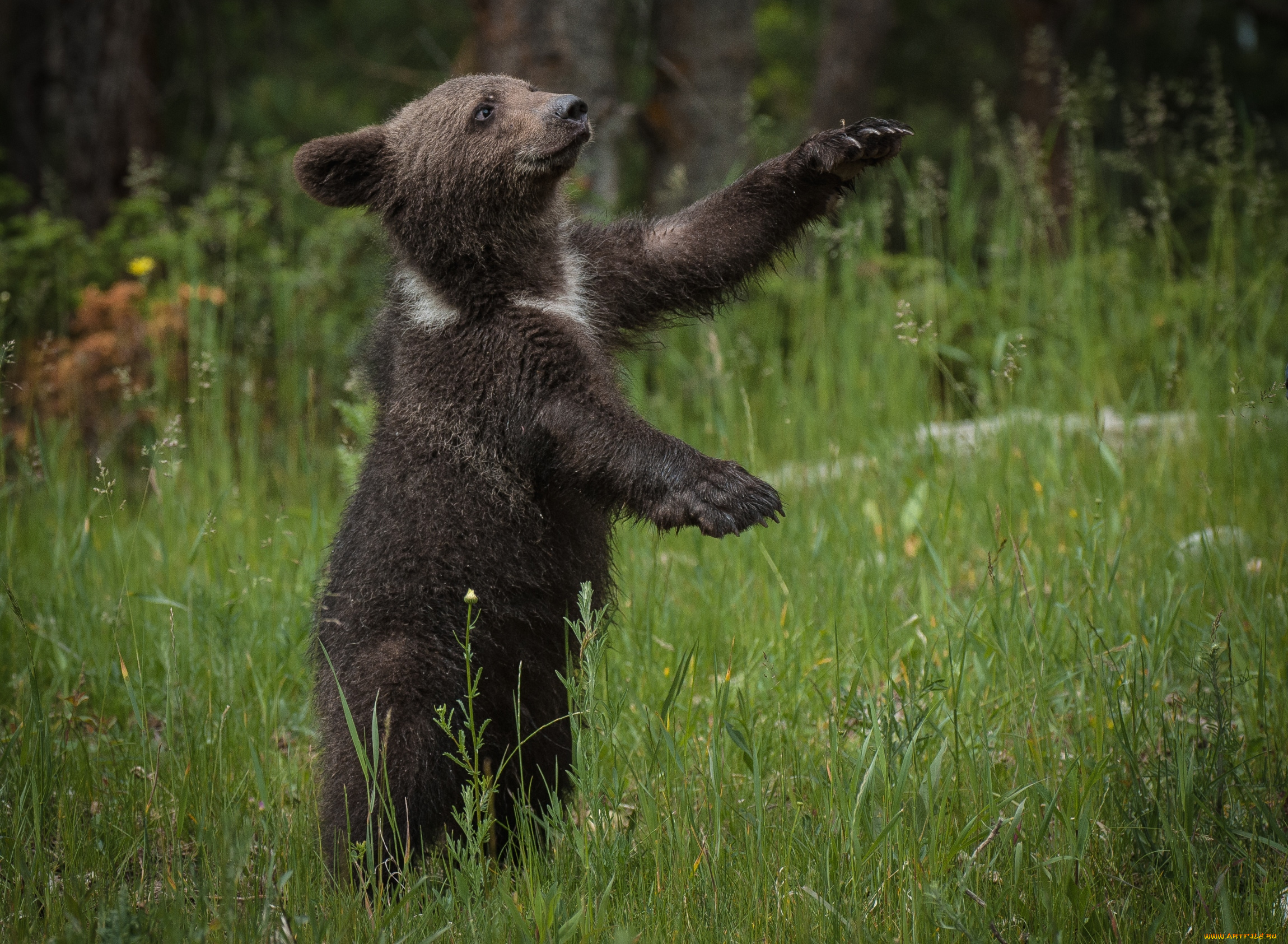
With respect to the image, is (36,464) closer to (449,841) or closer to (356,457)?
(356,457)

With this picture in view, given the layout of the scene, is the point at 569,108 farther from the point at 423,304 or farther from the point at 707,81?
the point at 707,81

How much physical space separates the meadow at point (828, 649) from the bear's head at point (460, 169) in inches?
25.0

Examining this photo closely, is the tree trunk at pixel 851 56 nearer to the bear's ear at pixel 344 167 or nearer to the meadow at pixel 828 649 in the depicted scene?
the meadow at pixel 828 649

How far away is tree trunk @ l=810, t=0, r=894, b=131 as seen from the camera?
33.1ft

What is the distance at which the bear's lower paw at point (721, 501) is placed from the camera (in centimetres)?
254

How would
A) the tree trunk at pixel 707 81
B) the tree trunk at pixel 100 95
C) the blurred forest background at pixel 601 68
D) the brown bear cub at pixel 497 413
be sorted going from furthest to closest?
the tree trunk at pixel 100 95, the tree trunk at pixel 707 81, the blurred forest background at pixel 601 68, the brown bear cub at pixel 497 413

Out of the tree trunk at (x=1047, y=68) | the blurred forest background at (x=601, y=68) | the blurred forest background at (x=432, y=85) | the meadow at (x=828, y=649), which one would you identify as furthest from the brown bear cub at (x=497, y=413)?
the tree trunk at (x=1047, y=68)

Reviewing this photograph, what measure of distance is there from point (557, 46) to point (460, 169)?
394 centimetres

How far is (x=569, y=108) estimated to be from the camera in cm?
305

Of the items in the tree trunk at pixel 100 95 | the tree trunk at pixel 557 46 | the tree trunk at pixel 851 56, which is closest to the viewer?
the tree trunk at pixel 557 46

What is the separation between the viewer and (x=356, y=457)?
12.9 ft

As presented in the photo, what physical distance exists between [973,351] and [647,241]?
3548mm

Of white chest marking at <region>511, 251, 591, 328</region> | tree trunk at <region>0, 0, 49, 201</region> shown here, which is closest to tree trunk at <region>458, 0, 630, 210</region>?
white chest marking at <region>511, 251, 591, 328</region>

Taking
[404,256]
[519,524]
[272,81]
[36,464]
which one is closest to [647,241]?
[404,256]
